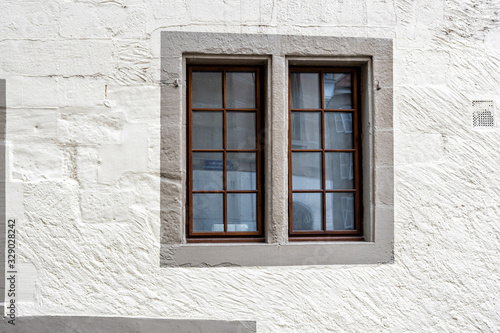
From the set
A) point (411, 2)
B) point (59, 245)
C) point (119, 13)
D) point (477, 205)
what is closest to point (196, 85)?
point (119, 13)

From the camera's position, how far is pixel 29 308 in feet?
9.93

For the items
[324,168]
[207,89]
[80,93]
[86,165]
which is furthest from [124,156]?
[324,168]

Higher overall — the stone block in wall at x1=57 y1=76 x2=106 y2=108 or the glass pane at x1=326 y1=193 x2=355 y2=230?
the stone block in wall at x1=57 y1=76 x2=106 y2=108

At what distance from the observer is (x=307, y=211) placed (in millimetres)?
3316

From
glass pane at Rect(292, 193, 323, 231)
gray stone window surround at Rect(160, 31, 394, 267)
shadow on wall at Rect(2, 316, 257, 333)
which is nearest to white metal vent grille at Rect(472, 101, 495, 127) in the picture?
gray stone window surround at Rect(160, 31, 394, 267)

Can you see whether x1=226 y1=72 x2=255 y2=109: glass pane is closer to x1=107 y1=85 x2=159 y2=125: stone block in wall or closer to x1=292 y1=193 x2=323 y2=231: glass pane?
A: x1=107 y1=85 x2=159 y2=125: stone block in wall

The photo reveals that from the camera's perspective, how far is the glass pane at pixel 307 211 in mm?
3303

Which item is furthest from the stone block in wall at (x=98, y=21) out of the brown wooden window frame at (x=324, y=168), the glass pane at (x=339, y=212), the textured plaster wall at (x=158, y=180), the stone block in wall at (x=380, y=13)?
the glass pane at (x=339, y=212)

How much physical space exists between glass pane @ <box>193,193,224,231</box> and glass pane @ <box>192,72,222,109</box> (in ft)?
2.16

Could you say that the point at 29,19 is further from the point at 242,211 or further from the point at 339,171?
the point at 339,171

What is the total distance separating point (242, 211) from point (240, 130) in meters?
0.59

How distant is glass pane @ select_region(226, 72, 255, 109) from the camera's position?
329 centimetres

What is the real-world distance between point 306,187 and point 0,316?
227 centimetres

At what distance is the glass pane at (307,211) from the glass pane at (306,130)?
1.20 ft
